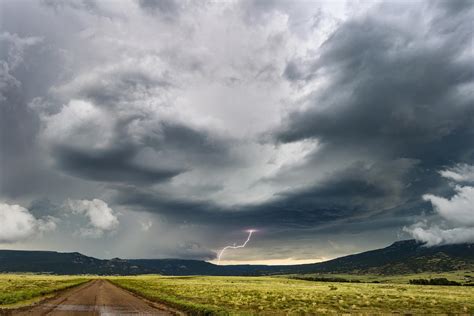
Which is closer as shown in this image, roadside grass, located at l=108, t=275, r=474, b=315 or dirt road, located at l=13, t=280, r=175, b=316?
dirt road, located at l=13, t=280, r=175, b=316

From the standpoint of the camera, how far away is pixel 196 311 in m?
35.0

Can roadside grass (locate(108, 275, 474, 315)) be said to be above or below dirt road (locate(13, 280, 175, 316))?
below

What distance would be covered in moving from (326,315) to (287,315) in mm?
4695

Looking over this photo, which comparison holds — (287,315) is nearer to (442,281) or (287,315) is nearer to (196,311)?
(196,311)

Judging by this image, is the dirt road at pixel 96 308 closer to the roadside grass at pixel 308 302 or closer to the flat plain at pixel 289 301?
the flat plain at pixel 289 301

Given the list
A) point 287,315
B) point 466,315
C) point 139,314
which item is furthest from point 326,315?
point 139,314

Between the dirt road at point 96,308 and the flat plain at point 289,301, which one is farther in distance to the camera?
the flat plain at point 289,301

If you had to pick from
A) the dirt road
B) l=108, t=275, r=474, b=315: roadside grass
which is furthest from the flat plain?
A: the dirt road

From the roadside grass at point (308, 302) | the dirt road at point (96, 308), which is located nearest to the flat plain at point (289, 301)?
the roadside grass at point (308, 302)

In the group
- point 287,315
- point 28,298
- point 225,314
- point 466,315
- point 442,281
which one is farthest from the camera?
point 442,281

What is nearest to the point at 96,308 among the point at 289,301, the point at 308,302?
the point at 289,301

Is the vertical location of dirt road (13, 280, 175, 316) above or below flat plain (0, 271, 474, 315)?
above

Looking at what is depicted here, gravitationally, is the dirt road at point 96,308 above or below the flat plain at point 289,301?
above

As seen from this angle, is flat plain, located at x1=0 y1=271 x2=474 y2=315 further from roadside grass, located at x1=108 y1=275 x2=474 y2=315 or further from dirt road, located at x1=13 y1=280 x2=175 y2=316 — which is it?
dirt road, located at x1=13 y1=280 x2=175 y2=316
